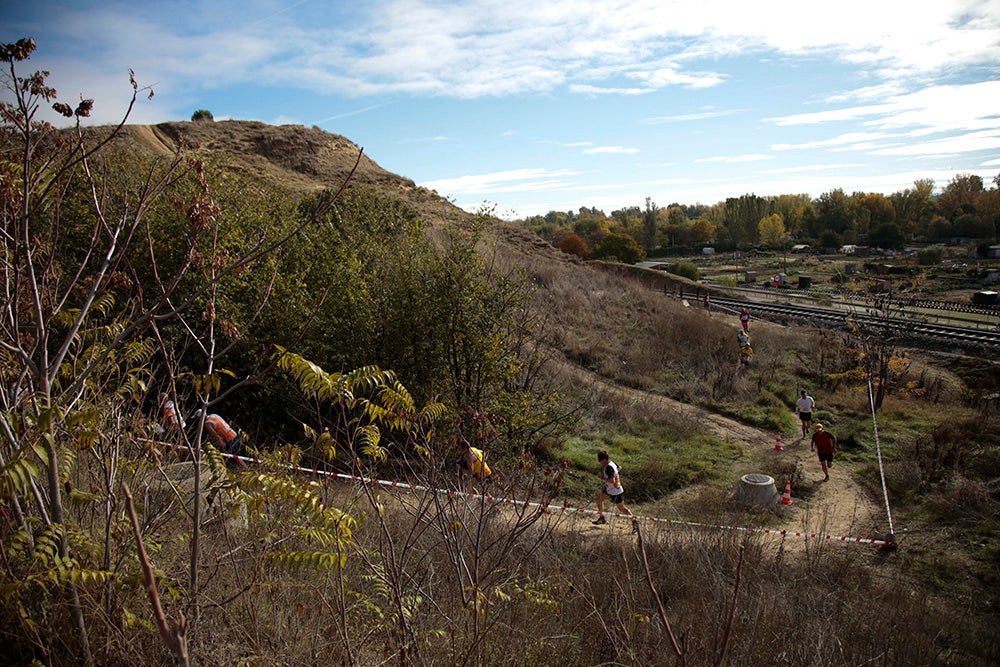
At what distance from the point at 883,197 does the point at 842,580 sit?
445 feet

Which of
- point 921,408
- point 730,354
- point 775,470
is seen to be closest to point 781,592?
point 775,470

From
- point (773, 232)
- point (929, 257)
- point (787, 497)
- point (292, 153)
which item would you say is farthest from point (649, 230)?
point (787, 497)

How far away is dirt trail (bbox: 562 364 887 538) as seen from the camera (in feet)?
37.6

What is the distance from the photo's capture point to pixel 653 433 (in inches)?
659

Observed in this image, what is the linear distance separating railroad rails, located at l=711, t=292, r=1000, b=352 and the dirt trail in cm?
777

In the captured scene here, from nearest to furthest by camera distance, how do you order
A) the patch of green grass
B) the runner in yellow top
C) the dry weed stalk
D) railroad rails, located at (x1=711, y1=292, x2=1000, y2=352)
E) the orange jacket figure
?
the dry weed stalk → the runner in yellow top → the orange jacket figure → the patch of green grass → railroad rails, located at (x1=711, y1=292, x2=1000, y2=352)

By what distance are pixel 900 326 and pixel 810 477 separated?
57.2 feet

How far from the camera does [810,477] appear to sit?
14.3 metres

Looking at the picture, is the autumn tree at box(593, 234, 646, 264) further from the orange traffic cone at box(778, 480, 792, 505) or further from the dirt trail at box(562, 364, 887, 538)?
the orange traffic cone at box(778, 480, 792, 505)

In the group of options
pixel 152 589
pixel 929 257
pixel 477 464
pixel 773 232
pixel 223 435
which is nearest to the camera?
pixel 152 589

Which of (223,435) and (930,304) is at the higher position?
(930,304)

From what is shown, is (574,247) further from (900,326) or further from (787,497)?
(787,497)

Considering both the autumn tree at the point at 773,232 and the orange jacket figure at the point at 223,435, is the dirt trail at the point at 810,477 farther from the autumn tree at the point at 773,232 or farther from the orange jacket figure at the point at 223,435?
the autumn tree at the point at 773,232

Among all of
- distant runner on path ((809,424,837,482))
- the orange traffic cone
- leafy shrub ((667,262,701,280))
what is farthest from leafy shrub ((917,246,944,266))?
the orange traffic cone
